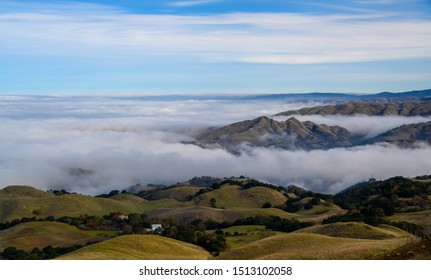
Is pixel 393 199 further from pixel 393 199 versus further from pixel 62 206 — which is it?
pixel 62 206

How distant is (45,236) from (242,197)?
76835 mm

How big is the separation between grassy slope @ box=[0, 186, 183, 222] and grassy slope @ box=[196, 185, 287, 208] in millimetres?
9256

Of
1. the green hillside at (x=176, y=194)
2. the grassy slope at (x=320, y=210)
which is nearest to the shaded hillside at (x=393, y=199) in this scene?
the grassy slope at (x=320, y=210)

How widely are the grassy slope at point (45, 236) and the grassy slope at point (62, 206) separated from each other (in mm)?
37387

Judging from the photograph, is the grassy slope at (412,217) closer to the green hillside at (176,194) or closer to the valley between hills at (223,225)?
the valley between hills at (223,225)

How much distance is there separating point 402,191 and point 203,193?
61634 millimetres

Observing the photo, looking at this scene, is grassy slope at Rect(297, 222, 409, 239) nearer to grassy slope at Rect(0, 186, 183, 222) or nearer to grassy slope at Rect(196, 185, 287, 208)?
grassy slope at Rect(0, 186, 183, 222)

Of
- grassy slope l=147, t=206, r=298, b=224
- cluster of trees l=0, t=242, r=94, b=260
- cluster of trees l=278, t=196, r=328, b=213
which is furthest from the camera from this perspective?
cluster of trees l=278, t=196, r=328, b=213

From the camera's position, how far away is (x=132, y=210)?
146750 millimetres

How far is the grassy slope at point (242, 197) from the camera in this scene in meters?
151

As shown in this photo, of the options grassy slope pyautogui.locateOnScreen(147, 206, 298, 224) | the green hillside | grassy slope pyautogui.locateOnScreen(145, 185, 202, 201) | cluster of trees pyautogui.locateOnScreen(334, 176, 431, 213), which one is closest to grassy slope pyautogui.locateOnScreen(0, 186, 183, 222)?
the green hillside

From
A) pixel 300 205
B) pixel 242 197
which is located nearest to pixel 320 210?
pixel 300 205

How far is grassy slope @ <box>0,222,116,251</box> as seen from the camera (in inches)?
3196

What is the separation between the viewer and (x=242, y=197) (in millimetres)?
156750
